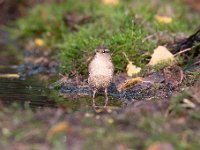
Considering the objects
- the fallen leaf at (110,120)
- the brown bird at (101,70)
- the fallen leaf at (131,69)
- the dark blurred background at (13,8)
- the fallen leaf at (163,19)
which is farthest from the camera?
the dark blurred background at (13,8)

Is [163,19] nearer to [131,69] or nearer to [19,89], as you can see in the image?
[131,69]

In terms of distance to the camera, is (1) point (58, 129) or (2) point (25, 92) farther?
(2) point (25, 92)

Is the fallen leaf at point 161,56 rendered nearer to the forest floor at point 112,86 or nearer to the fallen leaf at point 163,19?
the forest floor at point 112,86

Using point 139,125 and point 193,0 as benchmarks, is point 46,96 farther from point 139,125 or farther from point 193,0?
point 193,0

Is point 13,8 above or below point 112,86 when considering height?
above

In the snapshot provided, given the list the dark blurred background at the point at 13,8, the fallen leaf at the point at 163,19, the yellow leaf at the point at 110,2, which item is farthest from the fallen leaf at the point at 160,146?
the dark blurred background at the point at 13,8

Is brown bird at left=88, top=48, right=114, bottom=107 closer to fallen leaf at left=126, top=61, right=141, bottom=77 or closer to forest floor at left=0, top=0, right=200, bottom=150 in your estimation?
forest floor at left=0, top=0, right=200, bottom=150

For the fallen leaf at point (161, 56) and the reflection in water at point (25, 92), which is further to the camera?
the fallen leaf at point (161, 56)

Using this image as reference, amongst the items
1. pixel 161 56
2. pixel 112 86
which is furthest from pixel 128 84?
pixel 161 56
